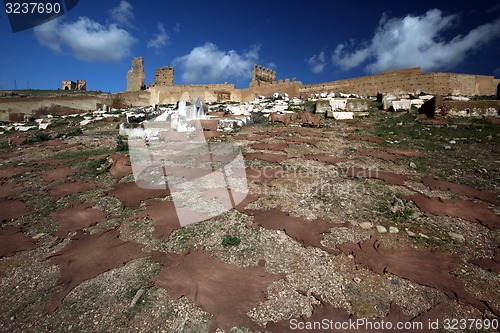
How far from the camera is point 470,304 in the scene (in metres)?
2.72

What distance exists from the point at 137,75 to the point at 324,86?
22031 millimetres

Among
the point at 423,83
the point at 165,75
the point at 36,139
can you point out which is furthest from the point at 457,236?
the point at 165,75

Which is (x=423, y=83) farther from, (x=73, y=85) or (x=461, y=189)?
(x=73, y=85)

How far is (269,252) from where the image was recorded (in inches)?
144

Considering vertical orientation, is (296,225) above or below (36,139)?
below

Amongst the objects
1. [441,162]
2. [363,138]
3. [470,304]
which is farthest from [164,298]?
[363,138]

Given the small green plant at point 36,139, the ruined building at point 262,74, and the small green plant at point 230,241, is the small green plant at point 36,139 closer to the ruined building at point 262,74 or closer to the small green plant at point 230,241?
the small green plant at point 230,241

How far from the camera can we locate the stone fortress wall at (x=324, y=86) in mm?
21783

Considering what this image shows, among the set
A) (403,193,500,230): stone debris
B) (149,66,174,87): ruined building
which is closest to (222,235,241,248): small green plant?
(403,193,500,230): stone debris

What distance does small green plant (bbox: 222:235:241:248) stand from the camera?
385 cm

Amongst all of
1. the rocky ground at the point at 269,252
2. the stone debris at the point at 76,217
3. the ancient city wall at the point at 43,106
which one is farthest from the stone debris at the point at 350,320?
the ancient city wall at the point at 43,106

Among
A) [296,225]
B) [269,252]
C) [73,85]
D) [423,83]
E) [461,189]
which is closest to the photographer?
[269,252]

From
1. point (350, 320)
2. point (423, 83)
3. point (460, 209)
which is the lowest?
point (350, 320)

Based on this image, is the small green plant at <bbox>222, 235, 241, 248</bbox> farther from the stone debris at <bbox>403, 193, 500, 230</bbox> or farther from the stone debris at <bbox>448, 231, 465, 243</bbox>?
the stone debris at <bbox>403, 193, 500, 230</bbox>
